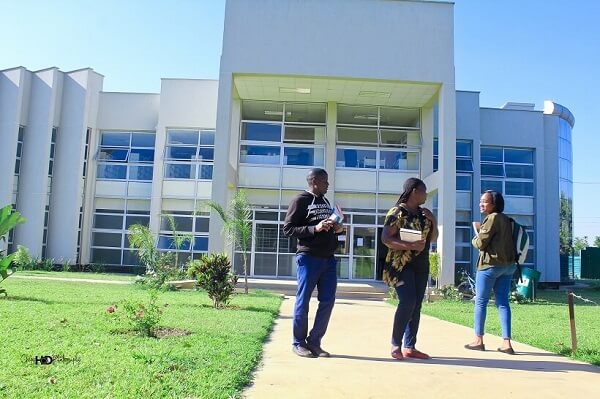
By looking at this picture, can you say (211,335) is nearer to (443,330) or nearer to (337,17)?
(443,330)

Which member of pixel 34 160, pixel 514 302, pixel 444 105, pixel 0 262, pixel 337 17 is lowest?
pixel 514 302

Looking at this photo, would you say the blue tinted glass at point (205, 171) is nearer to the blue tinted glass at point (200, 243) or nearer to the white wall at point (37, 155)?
the blue tinted glass at point (200, 243)

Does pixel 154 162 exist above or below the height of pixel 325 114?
below

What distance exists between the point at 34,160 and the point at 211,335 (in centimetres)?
1794

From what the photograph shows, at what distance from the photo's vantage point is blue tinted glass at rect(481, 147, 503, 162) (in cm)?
2142

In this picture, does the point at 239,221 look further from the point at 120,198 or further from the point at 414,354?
the point at 120,198

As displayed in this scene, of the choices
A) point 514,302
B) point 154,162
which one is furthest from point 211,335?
point 154,162

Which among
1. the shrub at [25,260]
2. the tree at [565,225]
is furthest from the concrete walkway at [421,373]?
the tree at [565,225]

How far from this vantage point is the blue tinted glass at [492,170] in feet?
69.8

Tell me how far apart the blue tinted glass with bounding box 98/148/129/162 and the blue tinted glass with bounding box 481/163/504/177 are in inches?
558

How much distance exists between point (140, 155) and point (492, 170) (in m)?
14.0

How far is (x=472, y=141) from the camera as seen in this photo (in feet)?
68.5

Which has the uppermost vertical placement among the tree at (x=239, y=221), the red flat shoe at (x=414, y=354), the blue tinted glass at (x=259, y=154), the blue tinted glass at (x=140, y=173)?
the blue tinted glass at (x=259, y=154)

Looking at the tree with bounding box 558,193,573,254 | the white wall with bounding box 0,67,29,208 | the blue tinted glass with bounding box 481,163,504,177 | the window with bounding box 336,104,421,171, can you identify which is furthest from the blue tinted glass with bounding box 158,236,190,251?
the tree with bounding box 558,193,573,254
